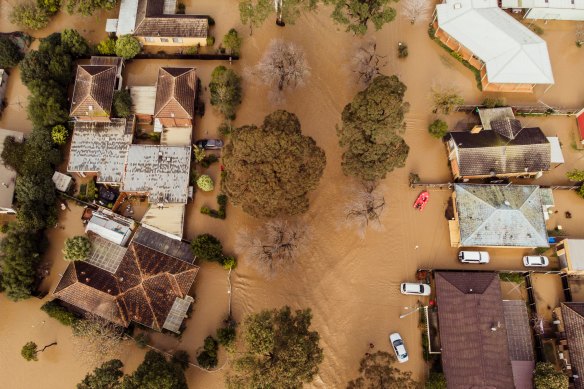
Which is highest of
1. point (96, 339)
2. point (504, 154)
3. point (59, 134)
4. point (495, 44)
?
point (495, 44)

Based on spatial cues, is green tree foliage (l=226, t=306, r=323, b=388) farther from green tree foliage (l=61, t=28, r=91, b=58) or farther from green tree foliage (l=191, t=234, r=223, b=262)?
green tree foliage (l=61, t=28, r=91, b=58)

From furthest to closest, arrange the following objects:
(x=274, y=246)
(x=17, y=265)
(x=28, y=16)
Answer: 1. (x=28, y=16)
2. (x=274, y=246)
3. (x=17, y=265)

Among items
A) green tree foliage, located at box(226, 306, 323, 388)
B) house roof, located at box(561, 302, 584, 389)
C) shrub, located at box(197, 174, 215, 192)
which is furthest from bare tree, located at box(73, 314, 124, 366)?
house roof, located at box(561, 302, 584, 389)

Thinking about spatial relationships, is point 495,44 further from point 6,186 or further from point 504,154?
point 6,186

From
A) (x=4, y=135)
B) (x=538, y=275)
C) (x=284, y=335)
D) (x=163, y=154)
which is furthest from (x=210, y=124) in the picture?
(x=538, y=275)

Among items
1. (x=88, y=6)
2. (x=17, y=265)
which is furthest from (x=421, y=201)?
(x=88, y=6)

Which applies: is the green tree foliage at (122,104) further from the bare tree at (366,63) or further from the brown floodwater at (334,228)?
the bare tree at (366,63)

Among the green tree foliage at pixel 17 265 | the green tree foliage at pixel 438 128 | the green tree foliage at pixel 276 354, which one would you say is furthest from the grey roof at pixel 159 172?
the green tree foliage at pixel 438 128

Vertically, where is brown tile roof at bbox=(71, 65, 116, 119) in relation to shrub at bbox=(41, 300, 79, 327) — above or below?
above
